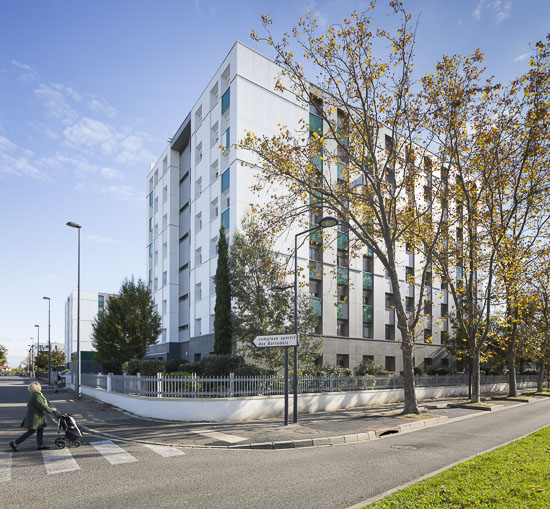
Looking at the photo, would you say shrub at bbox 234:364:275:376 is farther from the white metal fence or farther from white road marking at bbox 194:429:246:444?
white road marking at bbox 194:429:246:444

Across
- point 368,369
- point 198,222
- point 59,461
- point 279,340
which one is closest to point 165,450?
point 59,461

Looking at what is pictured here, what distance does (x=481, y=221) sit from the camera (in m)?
20.5

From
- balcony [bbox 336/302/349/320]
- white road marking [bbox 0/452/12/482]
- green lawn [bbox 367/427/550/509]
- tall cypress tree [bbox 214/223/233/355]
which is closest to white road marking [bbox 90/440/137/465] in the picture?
white road marking [bbox 0/452/12/482]

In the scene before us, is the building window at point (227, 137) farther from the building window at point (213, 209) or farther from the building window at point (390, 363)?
the building window at point (390, 363)

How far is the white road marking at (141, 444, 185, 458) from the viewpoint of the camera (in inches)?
361

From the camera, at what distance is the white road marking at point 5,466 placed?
717 centimetres

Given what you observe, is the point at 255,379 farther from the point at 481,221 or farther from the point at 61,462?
the point at 481,221

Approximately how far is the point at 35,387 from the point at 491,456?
9548mm

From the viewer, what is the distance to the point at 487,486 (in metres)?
6.17

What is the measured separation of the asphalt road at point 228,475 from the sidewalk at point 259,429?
60 centimetres

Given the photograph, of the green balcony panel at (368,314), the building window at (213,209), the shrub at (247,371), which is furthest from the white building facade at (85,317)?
the shrub at (247,371)

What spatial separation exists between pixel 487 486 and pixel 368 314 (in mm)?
25734

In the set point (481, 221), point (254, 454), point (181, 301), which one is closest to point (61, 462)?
point (254, 454)

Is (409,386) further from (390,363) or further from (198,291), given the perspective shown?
(198,291)
